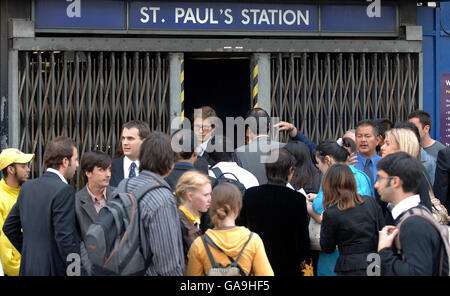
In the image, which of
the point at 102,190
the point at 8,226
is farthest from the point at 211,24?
the point at 8,226

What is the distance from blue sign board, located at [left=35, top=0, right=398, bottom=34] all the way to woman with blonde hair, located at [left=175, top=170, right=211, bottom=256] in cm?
471

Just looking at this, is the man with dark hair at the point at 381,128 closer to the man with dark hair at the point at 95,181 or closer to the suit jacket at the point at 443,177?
the suit jacket at the point at 443,177

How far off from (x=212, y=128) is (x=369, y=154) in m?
1.67

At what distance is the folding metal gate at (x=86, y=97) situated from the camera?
8.73m

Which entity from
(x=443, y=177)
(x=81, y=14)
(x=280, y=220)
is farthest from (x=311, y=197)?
(x=81, y=14)

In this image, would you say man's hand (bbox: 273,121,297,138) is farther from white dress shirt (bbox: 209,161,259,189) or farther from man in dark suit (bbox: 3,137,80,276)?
man in dark suit (bbox: 3,137,80,276)

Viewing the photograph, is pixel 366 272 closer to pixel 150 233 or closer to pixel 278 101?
pixel 150 233

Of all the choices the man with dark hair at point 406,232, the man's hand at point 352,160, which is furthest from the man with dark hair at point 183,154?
the man's hand at point 352,160

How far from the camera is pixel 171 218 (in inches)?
165

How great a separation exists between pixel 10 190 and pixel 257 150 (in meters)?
2.28

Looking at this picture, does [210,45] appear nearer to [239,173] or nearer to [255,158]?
[255,158]

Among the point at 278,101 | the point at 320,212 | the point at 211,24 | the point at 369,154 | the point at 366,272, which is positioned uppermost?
→ the point at 211,24

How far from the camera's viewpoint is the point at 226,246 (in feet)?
14.4

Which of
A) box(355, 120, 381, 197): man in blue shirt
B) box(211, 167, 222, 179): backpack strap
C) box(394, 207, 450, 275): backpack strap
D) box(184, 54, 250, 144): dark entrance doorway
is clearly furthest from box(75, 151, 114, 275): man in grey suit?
box(184, 54, 250, 144): dark entrance doorway
